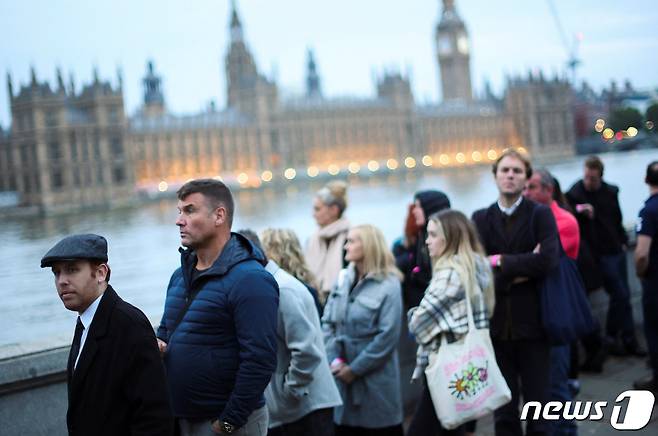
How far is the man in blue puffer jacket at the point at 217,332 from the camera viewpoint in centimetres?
237

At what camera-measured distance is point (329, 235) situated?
14.7 feet

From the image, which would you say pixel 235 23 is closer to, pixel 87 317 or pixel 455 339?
pixel 455 339

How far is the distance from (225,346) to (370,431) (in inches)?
57.4

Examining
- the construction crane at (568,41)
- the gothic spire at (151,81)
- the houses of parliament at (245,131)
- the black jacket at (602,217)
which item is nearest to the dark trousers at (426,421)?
the black jacket at (602,217)

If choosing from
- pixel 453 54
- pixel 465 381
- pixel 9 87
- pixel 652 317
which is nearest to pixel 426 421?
pixel 465 381

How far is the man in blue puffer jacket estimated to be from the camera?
2.37 m

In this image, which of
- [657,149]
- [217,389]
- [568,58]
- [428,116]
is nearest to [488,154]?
[568,58]

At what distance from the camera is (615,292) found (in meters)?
5.50

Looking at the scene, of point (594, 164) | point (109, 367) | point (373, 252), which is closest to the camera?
point (109, 367)

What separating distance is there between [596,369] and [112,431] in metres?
3.81

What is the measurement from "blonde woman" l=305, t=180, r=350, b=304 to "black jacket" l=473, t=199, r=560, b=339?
104 cm

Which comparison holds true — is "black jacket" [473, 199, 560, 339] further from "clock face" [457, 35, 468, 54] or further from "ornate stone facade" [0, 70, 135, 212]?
"clock face" [457, 35, 468, 54]

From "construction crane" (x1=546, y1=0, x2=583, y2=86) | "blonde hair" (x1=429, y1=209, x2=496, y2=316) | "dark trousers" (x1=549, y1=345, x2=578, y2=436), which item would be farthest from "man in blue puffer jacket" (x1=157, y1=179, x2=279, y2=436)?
"construction crane" (x1=546, y1=0, x2=583, y2=86)

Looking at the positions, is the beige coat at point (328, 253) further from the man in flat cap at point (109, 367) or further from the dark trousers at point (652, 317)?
the man in flat cap at point (109, 367)
